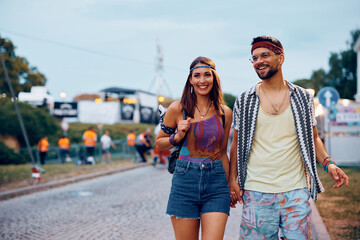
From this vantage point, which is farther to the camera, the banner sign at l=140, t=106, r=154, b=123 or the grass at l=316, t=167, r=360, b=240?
the banner sign at l=140, t=106, r=154, b=123

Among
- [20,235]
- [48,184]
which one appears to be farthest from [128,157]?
[20,235]

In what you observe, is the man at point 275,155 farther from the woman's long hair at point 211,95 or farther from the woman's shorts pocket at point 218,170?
the woman's long hair at point 211,95

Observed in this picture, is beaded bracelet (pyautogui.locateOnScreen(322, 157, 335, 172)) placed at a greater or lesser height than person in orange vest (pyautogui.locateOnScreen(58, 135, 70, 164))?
greater

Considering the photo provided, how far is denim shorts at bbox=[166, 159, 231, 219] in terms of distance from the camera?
123 inches

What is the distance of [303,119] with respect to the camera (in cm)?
299

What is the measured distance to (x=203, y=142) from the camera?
127 inches

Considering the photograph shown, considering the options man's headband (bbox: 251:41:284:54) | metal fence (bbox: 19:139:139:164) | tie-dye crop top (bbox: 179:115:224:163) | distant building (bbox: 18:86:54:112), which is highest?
distant building (bbox: 18:86:54:112)

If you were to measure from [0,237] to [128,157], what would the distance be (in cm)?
1791

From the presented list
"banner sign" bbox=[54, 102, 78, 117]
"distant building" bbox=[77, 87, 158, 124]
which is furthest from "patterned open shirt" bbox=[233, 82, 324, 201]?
"banner sign" bbox=[54, 102, 78, 117]

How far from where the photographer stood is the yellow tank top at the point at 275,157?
2961mm

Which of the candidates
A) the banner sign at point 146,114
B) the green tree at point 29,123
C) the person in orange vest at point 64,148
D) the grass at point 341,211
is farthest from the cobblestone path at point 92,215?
the banner sign at point 146,114

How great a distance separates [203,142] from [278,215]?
77 cm

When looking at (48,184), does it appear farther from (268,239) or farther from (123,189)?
(268,239)

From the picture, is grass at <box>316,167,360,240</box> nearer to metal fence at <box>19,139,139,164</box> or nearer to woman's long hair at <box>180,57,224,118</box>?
woman's long hair at <box>180,57,224,118</box>
